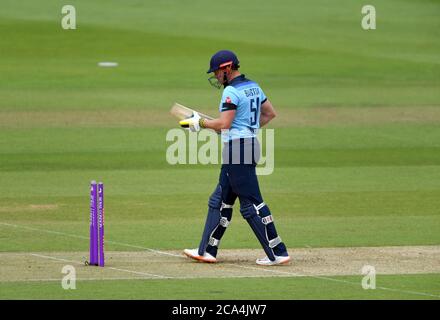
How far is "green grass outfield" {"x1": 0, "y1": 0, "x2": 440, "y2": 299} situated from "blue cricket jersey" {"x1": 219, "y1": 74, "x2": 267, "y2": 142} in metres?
1.59

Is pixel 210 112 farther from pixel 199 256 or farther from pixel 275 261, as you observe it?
pixel 275 261

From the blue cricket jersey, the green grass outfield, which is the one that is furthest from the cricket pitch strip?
the blue cricket jersey

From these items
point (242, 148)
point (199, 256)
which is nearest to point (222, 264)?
point (199, 256)

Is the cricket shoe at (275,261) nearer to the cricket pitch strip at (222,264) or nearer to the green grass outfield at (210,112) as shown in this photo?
the cricket pitch strip at (222,264)

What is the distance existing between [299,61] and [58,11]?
10.5m

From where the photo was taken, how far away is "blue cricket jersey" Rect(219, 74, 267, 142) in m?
12.6

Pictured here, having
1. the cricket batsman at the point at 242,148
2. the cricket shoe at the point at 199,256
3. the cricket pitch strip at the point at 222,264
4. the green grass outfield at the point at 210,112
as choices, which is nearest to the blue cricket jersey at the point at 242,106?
the cricket batsman at the point at 242,148

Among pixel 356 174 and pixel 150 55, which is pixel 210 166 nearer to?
pixel 356 174

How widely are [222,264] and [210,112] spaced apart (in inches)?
493

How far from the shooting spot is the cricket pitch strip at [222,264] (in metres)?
12.3

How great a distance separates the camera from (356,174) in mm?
19094

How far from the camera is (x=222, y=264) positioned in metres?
12.9

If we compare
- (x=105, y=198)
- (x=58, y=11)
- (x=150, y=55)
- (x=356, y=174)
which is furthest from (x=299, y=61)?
(x=105, y=198)

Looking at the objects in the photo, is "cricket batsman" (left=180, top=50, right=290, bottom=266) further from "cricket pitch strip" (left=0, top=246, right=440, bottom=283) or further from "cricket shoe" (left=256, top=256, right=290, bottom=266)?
"cricket pitch strip" (left=0, top=246, right=440, bottom=283)
